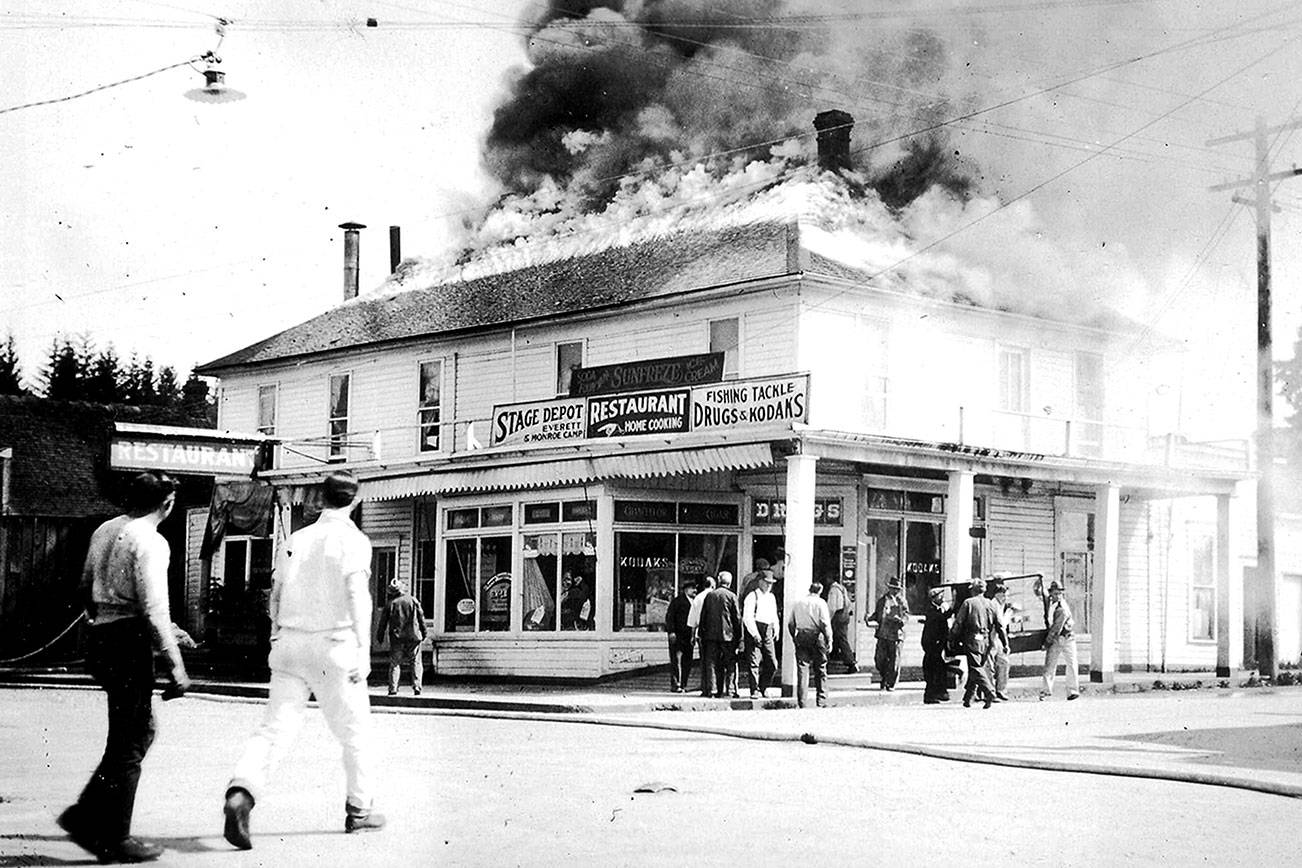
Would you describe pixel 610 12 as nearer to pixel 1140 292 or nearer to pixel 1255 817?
pixel 1140 292

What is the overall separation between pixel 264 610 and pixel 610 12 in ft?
42.9

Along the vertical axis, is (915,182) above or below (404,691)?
above

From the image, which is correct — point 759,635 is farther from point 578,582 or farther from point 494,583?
point 494,583

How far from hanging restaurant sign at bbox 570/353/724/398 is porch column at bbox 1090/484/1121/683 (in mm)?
7058

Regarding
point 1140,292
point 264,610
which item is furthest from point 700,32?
point 264,610

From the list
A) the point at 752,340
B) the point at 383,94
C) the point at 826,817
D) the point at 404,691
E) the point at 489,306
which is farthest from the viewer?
the point at 489,306

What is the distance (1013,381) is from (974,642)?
9.25 metres

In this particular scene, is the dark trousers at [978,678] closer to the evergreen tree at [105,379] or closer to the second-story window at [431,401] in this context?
the second-story window at [431,401]

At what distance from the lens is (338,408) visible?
32938mm

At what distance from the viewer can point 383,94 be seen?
1487 cm

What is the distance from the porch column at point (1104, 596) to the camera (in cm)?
2475

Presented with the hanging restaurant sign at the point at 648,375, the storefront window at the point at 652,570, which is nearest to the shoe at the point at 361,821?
the hanging restaurant sign at the point at 648,375

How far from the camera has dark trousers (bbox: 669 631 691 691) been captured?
20844 mm

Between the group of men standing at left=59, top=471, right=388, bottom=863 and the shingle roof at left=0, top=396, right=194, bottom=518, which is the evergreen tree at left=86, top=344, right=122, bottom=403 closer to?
A: the shingle roof at left=0, top=396, right=194, bottom=518
